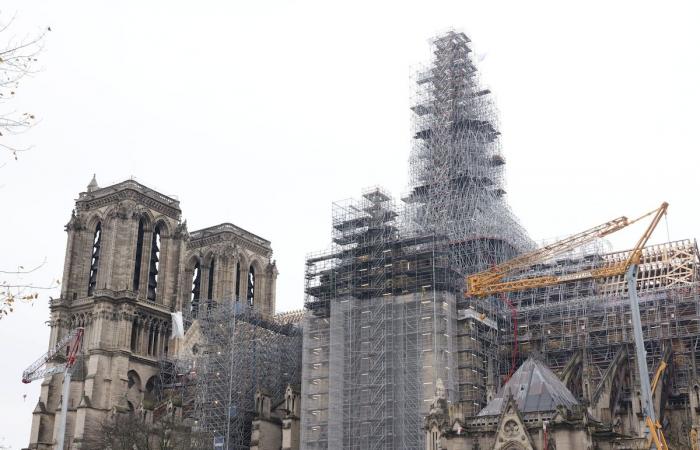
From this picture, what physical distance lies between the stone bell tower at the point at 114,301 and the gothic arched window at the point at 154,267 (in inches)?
4.4

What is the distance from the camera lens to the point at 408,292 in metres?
68.6

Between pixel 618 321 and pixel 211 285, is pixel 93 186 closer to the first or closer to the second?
pixel 211 285

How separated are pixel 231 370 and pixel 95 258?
23.5 metres

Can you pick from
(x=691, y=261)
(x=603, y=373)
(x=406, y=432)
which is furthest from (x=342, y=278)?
(x=691, y=261)

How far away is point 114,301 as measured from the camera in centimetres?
8744

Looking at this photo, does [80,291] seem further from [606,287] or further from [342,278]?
[606,287]

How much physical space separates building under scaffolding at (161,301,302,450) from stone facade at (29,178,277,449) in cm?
360

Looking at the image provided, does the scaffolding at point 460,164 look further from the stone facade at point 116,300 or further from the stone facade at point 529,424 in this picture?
the stone facade at point 116,300

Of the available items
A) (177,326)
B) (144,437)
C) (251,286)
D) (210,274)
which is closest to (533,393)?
(144,437)

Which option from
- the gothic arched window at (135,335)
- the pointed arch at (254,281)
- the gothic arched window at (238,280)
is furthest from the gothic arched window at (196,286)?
the gothic arched window at (135,335)

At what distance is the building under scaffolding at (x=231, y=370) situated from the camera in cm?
7812

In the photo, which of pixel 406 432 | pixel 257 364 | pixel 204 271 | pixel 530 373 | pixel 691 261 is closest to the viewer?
pixel 530 373

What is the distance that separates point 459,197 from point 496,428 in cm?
3710

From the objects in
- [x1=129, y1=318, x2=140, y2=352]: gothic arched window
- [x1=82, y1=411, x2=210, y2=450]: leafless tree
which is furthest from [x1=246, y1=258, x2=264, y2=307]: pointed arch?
[x1=82, y1=411, x2=210, y2=450]: leafless tree
